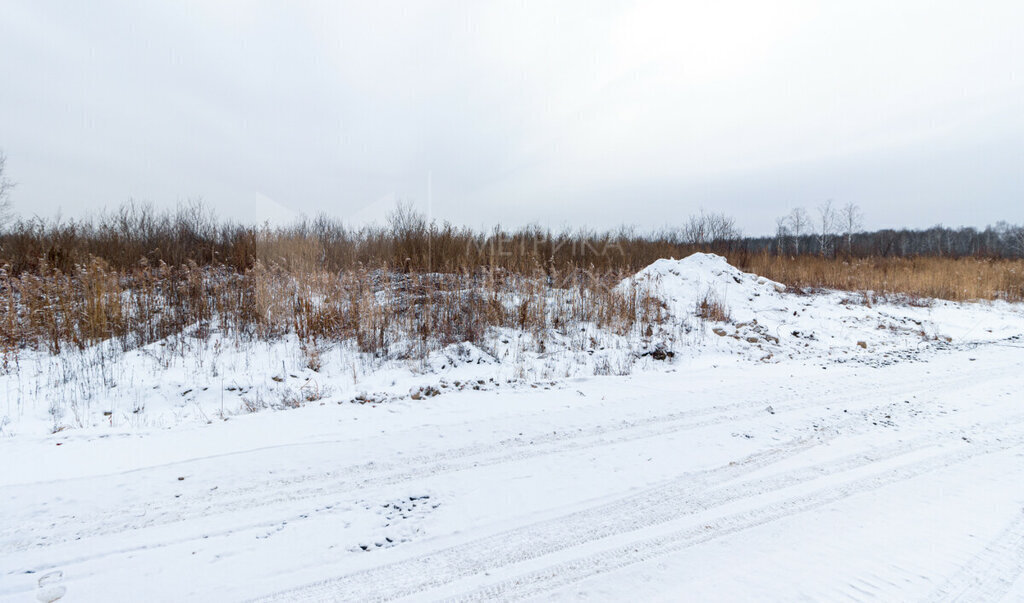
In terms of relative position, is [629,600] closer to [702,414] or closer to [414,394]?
[702,414]

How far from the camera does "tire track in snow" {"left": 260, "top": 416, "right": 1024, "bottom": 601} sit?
2.18 m

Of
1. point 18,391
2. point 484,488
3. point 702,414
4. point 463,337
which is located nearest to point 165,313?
point 18,391

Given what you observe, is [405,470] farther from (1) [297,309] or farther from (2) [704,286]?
(2) [704,286]

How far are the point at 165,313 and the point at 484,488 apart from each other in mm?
8718

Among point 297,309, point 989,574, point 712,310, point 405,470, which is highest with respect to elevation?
point 297,309

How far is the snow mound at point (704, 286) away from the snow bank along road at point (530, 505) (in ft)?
21.1

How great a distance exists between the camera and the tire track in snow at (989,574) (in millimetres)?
2076

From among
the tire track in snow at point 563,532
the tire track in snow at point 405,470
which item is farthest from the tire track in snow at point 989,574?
the tire track in snow at point 405,470

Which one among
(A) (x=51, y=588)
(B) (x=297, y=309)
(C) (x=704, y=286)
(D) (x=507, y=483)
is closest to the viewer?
(A) (x=51, y=588)

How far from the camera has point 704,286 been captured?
1234 centimetres

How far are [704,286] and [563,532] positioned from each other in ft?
36.6

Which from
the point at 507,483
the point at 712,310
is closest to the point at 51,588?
the point at 507,483

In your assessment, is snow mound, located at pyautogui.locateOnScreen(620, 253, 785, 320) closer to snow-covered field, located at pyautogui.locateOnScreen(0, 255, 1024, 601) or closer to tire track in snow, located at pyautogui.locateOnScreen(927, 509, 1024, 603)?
snow-covered field, located at pyautogui.locateOnScreen(0, 255, 1024, 601)

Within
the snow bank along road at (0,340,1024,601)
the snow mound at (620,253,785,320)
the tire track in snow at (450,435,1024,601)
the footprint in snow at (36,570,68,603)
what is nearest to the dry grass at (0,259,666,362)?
the snow mound at (620,253,785,320)
